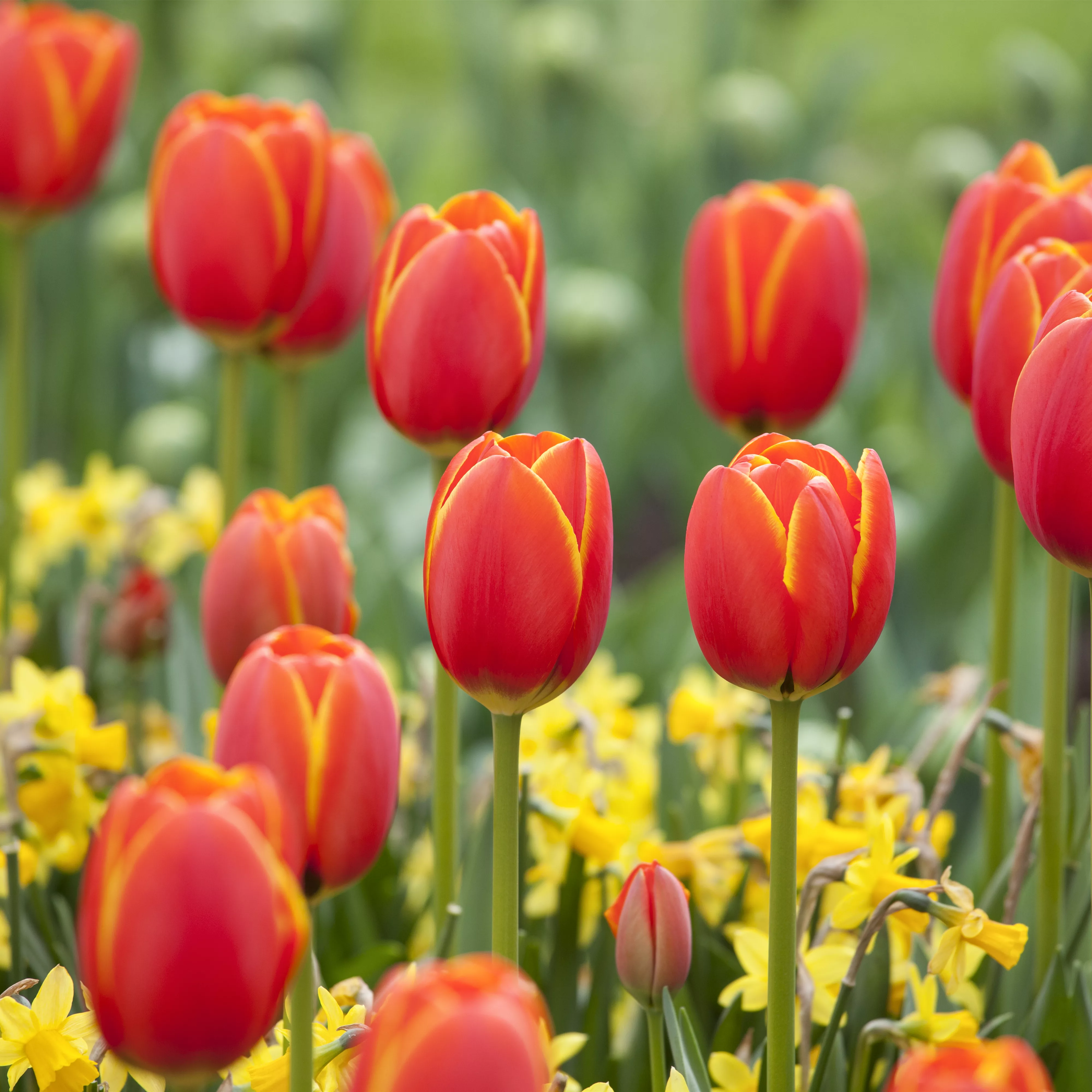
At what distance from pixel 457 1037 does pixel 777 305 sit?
70 cm

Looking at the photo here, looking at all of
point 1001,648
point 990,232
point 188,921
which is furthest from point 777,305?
point 188,921

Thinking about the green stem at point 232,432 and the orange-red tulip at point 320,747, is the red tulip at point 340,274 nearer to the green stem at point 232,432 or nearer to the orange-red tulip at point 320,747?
the green stem at point 232,432

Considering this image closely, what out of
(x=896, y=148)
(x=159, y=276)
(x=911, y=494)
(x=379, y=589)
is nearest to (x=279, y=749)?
(x=159, y=276)

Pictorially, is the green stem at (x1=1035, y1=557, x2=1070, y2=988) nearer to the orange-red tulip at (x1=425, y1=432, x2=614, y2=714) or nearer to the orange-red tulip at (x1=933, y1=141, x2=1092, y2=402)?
the orange-red tulip at (x1=933, y1=141, x2=1092, y2=402)

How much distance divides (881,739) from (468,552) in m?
0.88

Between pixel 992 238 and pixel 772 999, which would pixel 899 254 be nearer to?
pixel 992 238

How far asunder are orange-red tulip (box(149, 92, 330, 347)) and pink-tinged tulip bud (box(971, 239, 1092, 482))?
1.56 ft

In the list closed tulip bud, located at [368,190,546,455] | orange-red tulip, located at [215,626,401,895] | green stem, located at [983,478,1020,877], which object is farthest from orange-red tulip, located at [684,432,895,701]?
green stem, located at [983,478,1020,877]

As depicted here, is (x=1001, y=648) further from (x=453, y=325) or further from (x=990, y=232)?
(x=453, y=325)

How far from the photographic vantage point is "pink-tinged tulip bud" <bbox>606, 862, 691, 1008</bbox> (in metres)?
0.63

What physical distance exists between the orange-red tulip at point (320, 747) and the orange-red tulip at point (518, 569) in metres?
0.05

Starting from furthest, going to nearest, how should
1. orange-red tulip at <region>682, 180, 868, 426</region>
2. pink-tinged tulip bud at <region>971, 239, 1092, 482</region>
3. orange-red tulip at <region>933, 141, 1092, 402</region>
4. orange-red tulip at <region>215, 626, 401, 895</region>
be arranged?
1. orange-red tulip at <region>682, 180, 868, 426</region>
2. orange-red tulip at <region>933, 141, 1092, 402</region>
3. pink-tinged tulip bud at <region>971, 239, 1092, 482</region>
4. orange-red tulip at <region>215, 626, 401, 895</region>

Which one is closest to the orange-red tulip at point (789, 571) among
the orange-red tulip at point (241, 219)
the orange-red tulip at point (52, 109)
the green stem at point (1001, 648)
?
the green stem at point (1001, 648)

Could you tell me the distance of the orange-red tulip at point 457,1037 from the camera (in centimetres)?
39
